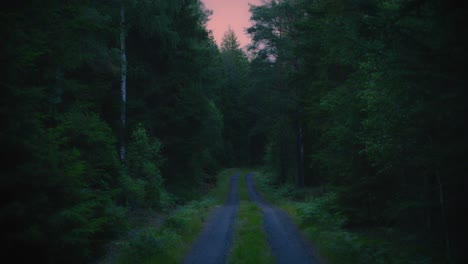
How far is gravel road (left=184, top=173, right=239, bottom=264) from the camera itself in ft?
34.5

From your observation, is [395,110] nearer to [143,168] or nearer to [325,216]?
[325,216]

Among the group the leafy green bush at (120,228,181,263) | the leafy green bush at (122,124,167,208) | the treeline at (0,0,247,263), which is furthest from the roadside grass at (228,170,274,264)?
the leafy green bush at (122,124,167,208)

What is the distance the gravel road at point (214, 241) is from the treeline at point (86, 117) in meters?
3.04

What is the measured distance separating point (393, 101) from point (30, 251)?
1003 cm

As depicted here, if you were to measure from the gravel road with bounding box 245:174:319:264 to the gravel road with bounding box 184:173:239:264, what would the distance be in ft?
5.73

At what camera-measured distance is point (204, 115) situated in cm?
2547

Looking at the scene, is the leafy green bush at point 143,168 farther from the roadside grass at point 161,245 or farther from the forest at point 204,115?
the roadside grass at point 161,245

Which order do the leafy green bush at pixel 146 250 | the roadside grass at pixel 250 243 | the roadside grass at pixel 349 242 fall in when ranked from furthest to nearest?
1. the roadside grass at pixel 250 243
2. the leafy green bush at pixel 146 250
3. the roadside grass at pixel 349 242

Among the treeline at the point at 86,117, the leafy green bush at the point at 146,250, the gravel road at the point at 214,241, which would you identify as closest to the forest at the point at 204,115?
the treeline at the point at 86,117

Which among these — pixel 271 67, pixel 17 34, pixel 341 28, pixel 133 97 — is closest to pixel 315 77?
pixel 341 28

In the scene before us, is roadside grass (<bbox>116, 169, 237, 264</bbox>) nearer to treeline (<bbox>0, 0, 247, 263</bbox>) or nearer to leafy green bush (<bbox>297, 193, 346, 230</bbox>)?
treeline (<bbox>0, 0, 247, 263</bbox>)

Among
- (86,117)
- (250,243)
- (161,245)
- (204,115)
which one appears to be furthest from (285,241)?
(204,115)

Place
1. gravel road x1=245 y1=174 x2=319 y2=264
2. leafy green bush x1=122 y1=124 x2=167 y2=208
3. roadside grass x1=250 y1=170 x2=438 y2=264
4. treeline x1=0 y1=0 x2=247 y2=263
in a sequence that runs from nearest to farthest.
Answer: treeline x1=0 y1=0 x2=247 y2=263 → roadside grass x1=250 y1=170 x2=438 y2=264 → gravel road x1=245 y1=174 x2=319 y2=264 → leafy green bush x1=122 y1=124 x2=167 y2=208

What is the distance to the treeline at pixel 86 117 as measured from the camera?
649 cm
